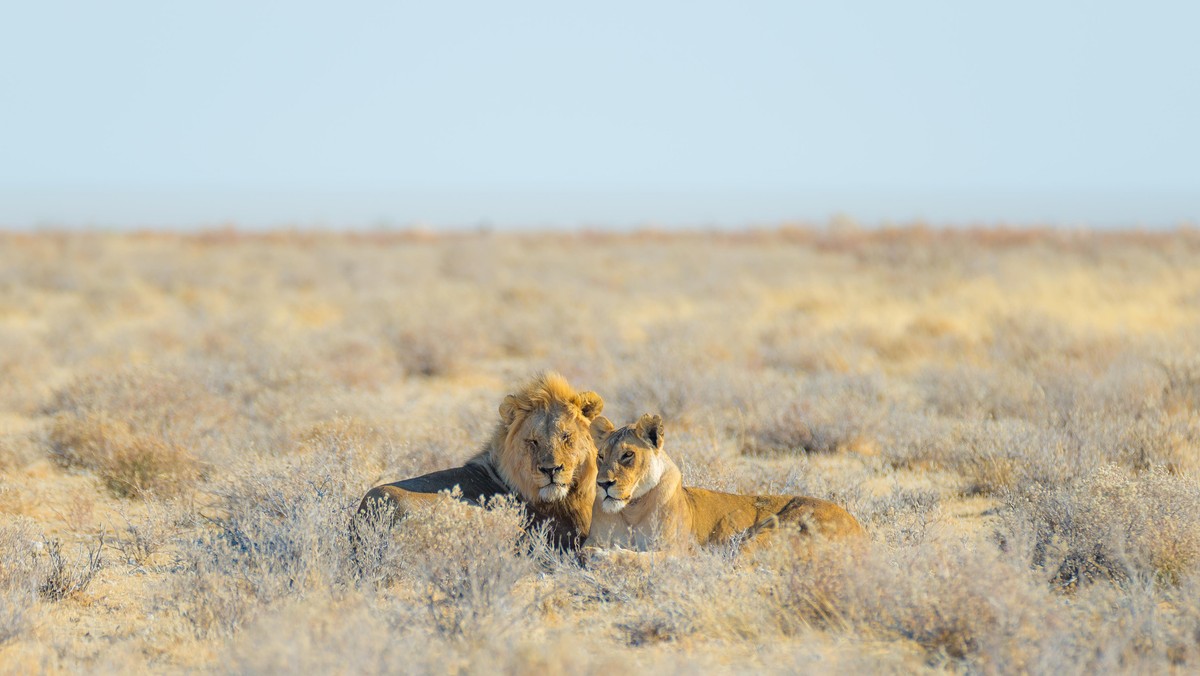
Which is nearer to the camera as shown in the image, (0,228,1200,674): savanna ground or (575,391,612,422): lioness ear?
(0,228,1200,674): savanna ground

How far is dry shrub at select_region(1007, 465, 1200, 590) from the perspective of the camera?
5734 mm

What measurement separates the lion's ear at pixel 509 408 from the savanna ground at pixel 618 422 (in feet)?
1.89

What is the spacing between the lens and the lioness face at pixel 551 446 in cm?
594

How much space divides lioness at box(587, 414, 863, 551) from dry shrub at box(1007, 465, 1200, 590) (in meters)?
0.99

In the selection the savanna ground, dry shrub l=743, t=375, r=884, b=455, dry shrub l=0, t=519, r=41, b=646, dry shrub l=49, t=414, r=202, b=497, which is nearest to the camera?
the savanna ground

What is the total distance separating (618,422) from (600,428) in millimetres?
4336

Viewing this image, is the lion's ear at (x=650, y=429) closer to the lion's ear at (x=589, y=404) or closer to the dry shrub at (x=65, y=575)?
the lion's ear at (x=589, y=404)

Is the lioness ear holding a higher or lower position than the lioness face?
higher

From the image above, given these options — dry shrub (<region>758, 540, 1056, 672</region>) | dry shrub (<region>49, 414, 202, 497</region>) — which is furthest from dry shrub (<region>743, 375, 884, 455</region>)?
dry shrub (<region>49, 414, 202, 497</region>)

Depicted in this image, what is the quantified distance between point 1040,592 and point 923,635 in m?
0.50

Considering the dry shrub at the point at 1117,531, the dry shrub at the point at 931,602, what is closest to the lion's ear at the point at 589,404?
the dry shrub at the point at 931,602

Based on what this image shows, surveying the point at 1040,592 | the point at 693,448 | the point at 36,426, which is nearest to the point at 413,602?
the point at 1040,592

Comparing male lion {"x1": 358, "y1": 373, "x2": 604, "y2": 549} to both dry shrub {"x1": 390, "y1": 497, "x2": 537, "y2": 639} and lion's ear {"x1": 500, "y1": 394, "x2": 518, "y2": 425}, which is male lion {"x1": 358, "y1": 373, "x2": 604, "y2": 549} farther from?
dry shrub {"x1": 390, "y1": 497, "x2": 537, "y2": 639}

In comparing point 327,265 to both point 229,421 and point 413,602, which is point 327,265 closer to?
point 229,421
